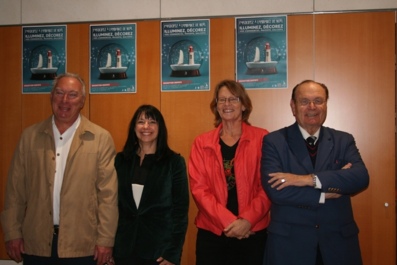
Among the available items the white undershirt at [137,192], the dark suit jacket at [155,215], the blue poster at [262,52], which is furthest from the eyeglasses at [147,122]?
the blue poster at [262,52]

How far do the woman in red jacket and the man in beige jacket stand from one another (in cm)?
62

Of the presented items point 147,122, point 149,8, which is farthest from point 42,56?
point 147,122

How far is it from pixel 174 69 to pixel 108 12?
2.86ft

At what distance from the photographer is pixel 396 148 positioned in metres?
2.95

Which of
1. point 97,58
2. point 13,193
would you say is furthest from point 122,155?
point 97,58

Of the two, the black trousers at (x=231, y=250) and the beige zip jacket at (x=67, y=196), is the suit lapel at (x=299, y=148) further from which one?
the beige zip jacket at (x=67, y=196)

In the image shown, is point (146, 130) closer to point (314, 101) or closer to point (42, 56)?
point (314, 101)

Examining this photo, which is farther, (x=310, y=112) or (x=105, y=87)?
(x=105, y=87)

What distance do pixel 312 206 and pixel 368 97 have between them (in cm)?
142

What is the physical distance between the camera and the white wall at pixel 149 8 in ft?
10.0

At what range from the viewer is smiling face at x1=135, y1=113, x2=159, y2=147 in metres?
2.41

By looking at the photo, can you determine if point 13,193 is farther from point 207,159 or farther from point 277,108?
point 277,108

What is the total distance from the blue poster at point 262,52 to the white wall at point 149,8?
0.39ft

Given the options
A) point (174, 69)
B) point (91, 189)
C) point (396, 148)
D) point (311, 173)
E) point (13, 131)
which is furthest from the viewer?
point (13, 131)
